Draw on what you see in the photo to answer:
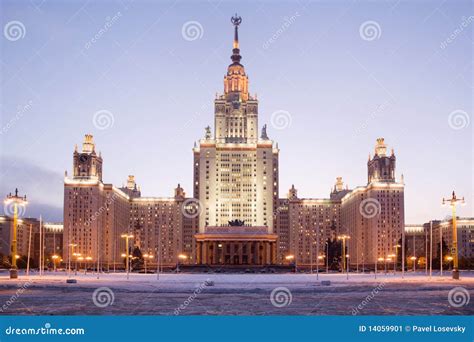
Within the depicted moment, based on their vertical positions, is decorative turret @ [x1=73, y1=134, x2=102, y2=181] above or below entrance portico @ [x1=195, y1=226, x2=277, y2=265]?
above

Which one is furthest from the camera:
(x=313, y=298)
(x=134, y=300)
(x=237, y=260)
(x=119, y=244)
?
(x=119, y=244)

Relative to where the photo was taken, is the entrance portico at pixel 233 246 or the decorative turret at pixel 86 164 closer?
the entrance portico at pixel 233 246

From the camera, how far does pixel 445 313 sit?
2586 centimetres

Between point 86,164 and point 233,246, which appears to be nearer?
point 233,246

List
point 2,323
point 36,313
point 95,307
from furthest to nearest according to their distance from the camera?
point 95,307
point 36,313
point 2,323

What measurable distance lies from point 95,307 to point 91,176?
158 m

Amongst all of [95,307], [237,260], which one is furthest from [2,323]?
[237,260]

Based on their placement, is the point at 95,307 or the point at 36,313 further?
the point at 95,307

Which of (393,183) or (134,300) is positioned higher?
(393,183)

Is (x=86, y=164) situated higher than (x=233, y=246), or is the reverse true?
(x=86, y=164)

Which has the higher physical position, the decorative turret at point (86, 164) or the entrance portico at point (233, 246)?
the decorative turret at point (86, 164)

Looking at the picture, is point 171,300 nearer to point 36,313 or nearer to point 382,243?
point 36,313

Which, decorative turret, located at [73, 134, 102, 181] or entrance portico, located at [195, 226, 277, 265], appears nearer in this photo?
entrance portico, located at [195, 226, 277, 265]

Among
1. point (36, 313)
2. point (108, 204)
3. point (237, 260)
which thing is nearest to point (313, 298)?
point (36, 313)
